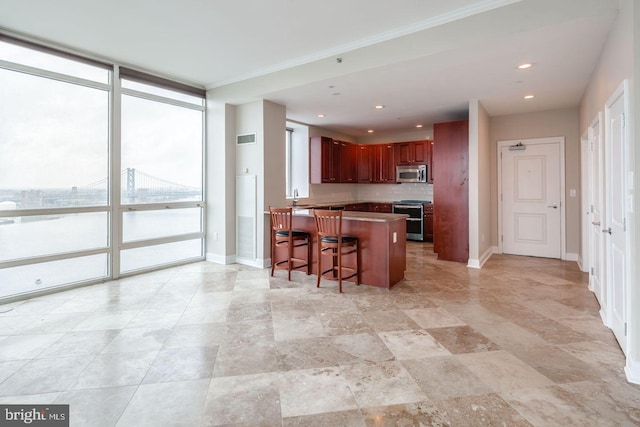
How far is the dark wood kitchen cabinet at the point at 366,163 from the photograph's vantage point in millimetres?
8539

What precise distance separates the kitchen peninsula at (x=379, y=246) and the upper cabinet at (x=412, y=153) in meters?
3.71

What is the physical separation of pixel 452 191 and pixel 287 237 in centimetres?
304

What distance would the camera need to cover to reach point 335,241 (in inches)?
165

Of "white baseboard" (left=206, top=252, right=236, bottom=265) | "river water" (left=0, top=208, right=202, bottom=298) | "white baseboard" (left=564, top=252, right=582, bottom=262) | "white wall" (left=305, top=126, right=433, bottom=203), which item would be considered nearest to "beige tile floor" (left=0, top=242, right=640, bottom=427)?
"river water" (left=0, top=208, right=202, bottom=298)

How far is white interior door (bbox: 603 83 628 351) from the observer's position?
2490mm

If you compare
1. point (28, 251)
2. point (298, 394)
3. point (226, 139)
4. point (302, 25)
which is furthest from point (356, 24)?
point (28, 251)

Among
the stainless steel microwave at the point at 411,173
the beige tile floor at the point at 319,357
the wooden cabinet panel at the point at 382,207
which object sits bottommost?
the beige tile floor at the point at 319,357

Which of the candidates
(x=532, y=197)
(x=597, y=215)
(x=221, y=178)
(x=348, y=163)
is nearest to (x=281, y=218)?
(x=221, y=178)

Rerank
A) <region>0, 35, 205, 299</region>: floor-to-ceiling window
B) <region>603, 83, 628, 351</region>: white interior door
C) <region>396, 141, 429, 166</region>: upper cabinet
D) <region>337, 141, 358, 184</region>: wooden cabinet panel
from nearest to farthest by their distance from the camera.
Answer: <region>603, 83, 628, 351</region>: white interior door → <region>0, 35, 205, 299</region>: floor-to-ceiling window → <region>396, 141, 429, 166</region>: upper cabinet → <region>337, 141, 358, 184</region>: wooden cabinet panel

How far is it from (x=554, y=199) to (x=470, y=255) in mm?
2046

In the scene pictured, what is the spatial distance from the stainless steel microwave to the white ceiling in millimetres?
2597

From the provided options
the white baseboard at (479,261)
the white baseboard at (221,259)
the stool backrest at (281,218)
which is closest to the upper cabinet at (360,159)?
the white baseboard at (479,261)

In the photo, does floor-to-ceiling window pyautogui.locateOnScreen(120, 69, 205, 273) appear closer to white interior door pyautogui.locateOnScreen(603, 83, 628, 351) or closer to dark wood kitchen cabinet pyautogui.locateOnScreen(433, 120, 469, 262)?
dark wood kitchen cabinet pyautogui.locateOnScreen(433, 120, 469, 262)

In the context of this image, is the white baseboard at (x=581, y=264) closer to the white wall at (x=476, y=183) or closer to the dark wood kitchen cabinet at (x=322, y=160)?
the white wall at (x=476, y=183)
